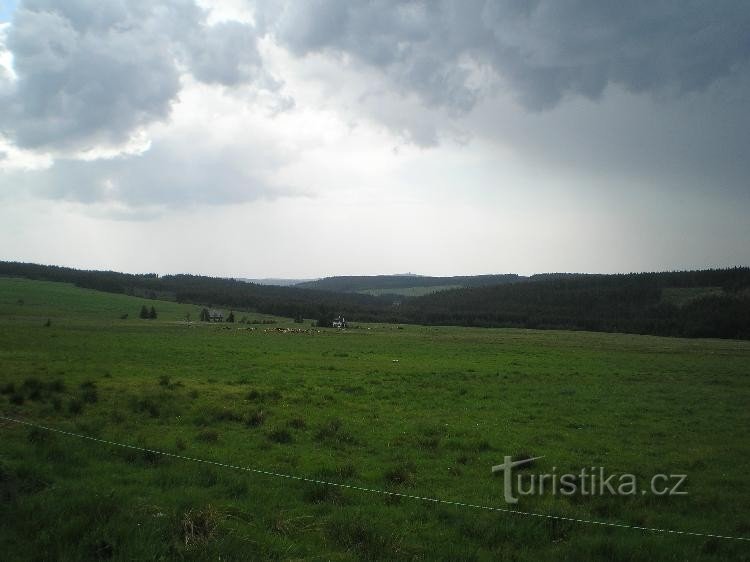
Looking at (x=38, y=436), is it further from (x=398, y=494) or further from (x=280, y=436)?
(x=398, y=494)

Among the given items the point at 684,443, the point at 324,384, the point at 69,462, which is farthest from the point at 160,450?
the point at 684,443

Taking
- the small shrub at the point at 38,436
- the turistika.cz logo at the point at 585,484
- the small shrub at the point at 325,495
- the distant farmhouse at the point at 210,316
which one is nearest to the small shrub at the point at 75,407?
the small shrub at the point at 38,436

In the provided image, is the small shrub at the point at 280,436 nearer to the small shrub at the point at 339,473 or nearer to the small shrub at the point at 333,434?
the small shrub at the point at 333,434

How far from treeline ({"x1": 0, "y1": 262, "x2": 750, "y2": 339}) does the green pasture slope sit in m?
95.5

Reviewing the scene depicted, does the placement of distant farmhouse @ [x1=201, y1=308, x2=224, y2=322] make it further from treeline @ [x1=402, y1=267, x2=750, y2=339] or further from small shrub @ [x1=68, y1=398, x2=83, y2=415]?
small shrub @ [x1=68, y1=398, x2=83, y2=415]

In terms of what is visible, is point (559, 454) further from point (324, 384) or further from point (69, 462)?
point (324, 384)

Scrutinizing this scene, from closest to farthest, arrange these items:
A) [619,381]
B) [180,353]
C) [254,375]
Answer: [254,375] < [619,381] < [180,353]

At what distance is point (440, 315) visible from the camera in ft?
483

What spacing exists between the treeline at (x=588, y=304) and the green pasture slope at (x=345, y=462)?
95548 mm

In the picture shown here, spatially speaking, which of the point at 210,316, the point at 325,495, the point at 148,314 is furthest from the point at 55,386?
the point at 210,316

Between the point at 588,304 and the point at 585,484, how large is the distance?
149549 millimetres

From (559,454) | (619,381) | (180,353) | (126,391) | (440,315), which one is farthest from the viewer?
(440,315)

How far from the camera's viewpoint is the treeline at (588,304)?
113188 millimetres

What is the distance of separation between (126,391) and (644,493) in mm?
16346
